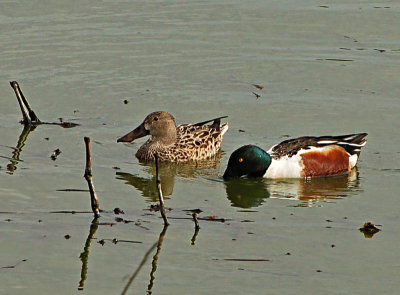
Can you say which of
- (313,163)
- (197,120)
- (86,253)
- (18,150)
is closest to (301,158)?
(313,163)

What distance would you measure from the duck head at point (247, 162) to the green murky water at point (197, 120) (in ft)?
0.71

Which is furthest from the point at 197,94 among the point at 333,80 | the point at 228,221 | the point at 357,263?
the point at 357,263

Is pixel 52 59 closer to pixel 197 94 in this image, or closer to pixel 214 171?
pixel 197 94

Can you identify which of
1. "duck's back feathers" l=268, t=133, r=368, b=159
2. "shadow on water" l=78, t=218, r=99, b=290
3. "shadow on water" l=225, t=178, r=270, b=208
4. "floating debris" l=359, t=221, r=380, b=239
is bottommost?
"shadow on water" l=78, t=218, r=99, b=290

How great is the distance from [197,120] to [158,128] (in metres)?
1.06

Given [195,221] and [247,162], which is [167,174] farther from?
[195,221]

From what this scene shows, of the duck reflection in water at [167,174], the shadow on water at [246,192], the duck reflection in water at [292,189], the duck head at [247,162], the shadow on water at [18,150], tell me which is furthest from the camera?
the duck head at [247,162]

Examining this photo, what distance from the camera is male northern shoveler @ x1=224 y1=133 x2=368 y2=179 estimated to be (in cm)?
1312

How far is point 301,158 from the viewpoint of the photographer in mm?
13273

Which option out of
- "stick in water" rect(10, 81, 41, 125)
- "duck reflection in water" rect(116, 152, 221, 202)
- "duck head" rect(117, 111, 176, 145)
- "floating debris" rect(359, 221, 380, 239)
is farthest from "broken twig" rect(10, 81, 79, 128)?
"floating debris" rect(359, 221, 380, 239)

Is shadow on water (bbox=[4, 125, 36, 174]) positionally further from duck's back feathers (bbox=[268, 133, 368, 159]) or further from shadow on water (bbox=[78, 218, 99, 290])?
duck's back feathers (bbox=[268, 133, 368, 159])

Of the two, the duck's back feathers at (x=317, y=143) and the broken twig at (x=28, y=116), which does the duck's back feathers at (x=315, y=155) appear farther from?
the broken twig at (x=28, y=116)

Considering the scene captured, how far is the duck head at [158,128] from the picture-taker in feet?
46.5

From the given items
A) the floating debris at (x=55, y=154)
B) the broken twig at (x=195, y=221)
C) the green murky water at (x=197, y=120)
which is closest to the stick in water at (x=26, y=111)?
the green murky water at (x=197, y=120)
